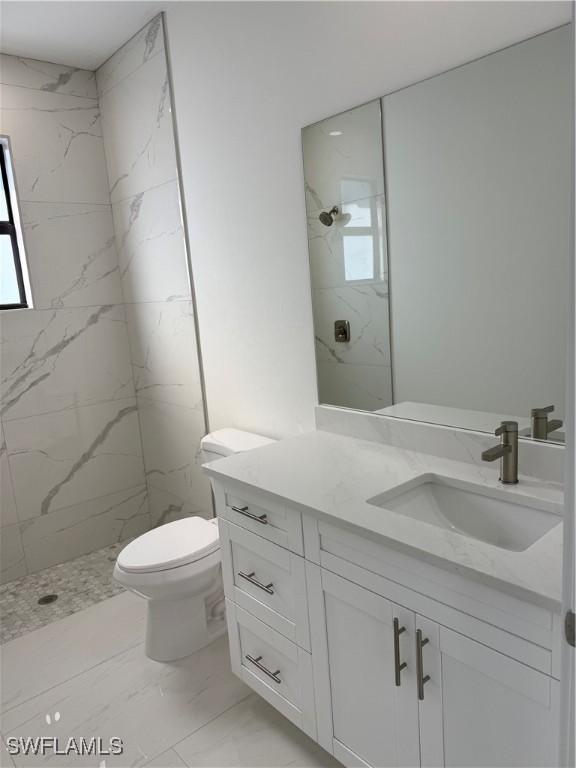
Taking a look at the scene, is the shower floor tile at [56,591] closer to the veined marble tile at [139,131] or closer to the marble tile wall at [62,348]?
the marble tile wall at [62,348]

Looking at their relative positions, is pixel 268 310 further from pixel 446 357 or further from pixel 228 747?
pixel 228 747

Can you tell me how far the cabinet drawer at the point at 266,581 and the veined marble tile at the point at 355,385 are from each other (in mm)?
604

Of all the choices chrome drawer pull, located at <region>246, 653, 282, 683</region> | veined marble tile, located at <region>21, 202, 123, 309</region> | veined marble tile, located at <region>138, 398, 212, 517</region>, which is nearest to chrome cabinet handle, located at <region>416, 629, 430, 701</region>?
chrome drawer pull, located at <region>246, 653, 282, 683</region>

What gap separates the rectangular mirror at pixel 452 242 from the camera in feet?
4.71

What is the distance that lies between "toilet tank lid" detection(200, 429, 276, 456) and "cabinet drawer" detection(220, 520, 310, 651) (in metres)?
0.54

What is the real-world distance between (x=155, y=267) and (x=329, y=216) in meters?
1.29

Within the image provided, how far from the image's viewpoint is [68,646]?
2.44 meters

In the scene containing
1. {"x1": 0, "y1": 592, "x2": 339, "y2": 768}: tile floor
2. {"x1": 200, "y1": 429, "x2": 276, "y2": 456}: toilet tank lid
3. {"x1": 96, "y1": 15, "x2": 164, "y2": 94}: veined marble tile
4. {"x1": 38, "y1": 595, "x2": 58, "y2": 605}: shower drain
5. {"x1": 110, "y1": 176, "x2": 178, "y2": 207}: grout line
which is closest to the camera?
{"x1": 0, "y1": 592, "x2": 339, "y2": 768}: tile floor

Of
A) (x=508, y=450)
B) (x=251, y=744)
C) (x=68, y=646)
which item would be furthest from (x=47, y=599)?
(x=508, y=450)

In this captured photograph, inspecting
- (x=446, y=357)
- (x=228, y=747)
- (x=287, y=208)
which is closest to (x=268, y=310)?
(x=287, y=208)

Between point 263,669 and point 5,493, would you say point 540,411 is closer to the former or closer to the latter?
point 263,669

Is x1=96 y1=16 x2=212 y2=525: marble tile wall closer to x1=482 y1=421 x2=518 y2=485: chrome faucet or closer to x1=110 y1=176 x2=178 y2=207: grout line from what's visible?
x1=110 y1=176 x2=178 y2=207: grout line

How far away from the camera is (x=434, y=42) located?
160 centimetres

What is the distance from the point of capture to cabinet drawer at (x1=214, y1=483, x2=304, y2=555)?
5.15 feet
